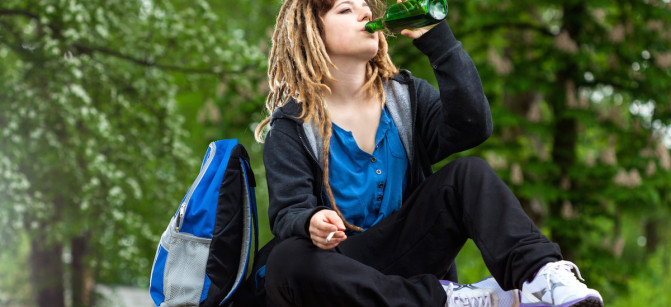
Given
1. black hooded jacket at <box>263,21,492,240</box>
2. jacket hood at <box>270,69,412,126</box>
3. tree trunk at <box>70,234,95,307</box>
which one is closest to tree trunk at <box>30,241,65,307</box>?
tree trunk at <box>70,234,95,307</box>

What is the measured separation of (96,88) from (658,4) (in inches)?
226

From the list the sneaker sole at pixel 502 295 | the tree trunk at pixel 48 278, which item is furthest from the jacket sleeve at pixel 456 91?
the tree trunk at pixel 48 278

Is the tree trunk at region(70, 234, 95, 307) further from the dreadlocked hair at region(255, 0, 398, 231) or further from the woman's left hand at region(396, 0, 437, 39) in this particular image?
the woman's left hand at region(396, 0, 437, 39)

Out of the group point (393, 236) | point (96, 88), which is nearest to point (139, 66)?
point (96, 88)

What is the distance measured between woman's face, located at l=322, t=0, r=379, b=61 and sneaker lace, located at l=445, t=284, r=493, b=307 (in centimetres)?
83

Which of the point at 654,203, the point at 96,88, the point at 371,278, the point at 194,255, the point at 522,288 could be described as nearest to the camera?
the point at 522,288

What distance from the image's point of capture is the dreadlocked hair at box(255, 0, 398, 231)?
254 centimetres

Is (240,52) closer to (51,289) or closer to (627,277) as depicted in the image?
(627,277)

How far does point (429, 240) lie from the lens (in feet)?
7.64

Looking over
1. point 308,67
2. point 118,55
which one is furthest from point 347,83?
point 118,55

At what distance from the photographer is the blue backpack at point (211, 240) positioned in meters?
2.54

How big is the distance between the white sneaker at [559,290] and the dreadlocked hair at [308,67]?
0.68 m

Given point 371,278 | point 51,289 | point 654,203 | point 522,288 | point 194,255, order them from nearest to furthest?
1. point 522,288
2. point 371,278
3. point 194,255
4. point 654,203
5. point 51,289

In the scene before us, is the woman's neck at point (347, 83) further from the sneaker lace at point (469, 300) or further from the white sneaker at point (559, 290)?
the white sneaker at point (559, 290)
